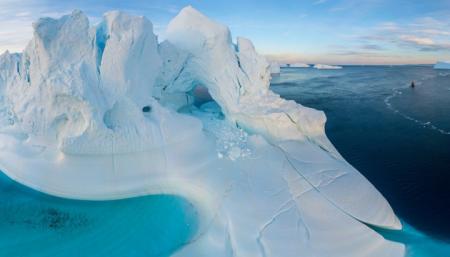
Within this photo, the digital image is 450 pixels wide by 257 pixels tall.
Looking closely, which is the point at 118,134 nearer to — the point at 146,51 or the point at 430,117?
the point at 146,51

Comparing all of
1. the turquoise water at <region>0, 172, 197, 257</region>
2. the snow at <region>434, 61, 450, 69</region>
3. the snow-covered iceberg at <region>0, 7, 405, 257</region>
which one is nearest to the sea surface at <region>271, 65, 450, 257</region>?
the snow-covered iceberg at <region>0, 7, 405, 257</region>

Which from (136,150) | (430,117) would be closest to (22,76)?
(136,150)

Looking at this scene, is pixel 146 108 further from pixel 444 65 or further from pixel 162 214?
pixel 444 65

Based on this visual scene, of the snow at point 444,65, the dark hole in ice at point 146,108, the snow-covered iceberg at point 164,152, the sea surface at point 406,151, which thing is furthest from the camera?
the snow at point 444,65

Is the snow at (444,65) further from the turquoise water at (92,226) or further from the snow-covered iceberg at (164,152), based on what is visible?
the turquoise water at (92,226)

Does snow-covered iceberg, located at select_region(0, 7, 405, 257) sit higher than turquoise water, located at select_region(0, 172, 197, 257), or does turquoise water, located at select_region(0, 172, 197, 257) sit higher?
snow-covered iceberg, located at select_region(0, 7, 405, 257)

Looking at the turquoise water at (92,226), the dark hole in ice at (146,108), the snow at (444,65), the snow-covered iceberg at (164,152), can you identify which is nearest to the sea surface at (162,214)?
the turquoise water at (92,226)

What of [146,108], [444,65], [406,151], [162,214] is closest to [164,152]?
[146,108]

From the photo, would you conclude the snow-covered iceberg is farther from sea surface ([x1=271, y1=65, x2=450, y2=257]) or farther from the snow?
the snow
